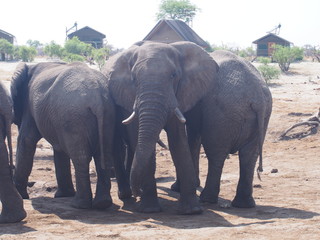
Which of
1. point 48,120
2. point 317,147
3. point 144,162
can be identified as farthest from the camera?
point 317,147

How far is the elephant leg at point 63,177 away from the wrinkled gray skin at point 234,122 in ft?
5.31

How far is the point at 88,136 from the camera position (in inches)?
252

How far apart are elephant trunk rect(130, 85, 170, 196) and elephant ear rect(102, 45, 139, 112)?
1.40 feet

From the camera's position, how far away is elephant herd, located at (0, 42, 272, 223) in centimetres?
605

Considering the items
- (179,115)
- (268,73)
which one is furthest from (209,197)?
(268,73)

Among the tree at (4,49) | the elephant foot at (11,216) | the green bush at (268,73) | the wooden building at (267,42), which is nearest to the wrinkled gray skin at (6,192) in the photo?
the elephant foot at (11,216)

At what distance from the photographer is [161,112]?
19.1 ft

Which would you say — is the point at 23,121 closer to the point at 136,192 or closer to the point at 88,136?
the point at 88,136

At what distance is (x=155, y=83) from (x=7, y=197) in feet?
5.52

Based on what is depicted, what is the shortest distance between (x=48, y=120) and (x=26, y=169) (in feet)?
2.88

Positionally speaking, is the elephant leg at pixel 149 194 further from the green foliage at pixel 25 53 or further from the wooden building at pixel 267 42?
the wooden building at pixel 267 42

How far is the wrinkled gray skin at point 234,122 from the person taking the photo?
6574 mm

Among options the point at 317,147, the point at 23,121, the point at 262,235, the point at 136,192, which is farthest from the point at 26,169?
the point at 317,147

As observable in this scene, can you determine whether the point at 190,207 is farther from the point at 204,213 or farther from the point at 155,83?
the point at 155,83
